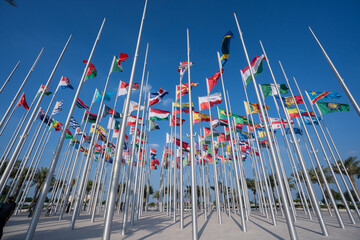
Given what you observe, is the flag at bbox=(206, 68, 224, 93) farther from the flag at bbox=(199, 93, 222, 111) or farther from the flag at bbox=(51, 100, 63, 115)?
the flag at bbox=(51, 100, 63, 115)

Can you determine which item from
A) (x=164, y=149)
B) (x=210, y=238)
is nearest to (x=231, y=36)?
(x=210, y=238)

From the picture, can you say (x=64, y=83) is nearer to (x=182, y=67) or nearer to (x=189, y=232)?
(x=182, y=67)

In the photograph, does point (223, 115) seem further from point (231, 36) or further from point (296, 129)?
point (296, 129)

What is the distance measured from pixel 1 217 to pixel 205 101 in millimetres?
12448

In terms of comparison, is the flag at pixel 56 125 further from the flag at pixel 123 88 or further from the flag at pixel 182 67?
the flag at pixel 182 67

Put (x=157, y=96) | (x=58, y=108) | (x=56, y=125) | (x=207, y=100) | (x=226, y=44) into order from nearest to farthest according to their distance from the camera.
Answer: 1. (x=226, y=44)
2. (x=207, y=100)
3. (x=157, y=96)
4. (x=58, y=108)
5. (x=56, y=125)

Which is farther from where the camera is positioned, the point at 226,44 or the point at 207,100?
the point at 207,100

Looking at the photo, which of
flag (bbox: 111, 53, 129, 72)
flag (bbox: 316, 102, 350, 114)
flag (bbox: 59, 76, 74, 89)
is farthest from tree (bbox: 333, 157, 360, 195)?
flag (bbox: 59, 76, 74, 89)

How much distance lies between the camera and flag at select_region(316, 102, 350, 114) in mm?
12695

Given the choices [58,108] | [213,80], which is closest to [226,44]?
[213,80]

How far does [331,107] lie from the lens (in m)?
13.1

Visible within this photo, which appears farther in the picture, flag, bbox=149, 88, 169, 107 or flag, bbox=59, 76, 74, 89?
flag, bbox=149, 88, 169, 107

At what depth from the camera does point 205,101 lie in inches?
524

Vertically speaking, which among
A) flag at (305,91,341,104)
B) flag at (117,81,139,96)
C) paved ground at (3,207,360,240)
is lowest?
paved ground at (3,207,360,240)
